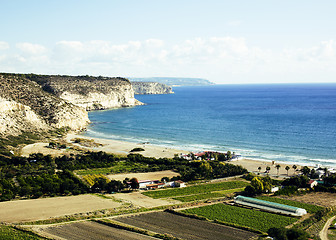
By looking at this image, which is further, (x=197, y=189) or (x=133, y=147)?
(x=133, y=147)

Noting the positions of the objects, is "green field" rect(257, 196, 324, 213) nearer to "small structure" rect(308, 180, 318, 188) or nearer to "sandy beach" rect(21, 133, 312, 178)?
"small structure" rect(308, 180, 318, 188)

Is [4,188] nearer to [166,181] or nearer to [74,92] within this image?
[166,181]

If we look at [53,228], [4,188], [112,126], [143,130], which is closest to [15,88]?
[112,126]

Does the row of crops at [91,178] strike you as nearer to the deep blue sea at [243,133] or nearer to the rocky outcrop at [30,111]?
the deep blue sea at [243,133]

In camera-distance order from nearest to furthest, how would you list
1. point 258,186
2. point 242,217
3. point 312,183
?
point 242,217, point 258,186, point 312,183

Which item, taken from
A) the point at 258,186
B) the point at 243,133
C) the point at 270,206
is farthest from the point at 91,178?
the point at 243,133

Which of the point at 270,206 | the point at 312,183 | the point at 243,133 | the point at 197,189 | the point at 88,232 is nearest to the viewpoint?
the point at 88,232

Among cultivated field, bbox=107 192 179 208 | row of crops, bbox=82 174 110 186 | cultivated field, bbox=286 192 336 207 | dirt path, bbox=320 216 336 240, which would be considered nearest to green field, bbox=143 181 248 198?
cultivated field, bbox=107 192 179 208

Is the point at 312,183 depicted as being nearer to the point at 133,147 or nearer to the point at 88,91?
the point at 133,147

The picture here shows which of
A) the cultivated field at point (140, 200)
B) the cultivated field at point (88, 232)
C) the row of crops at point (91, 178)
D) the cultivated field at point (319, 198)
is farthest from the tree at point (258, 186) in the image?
the row of crops at point (91, 178)
